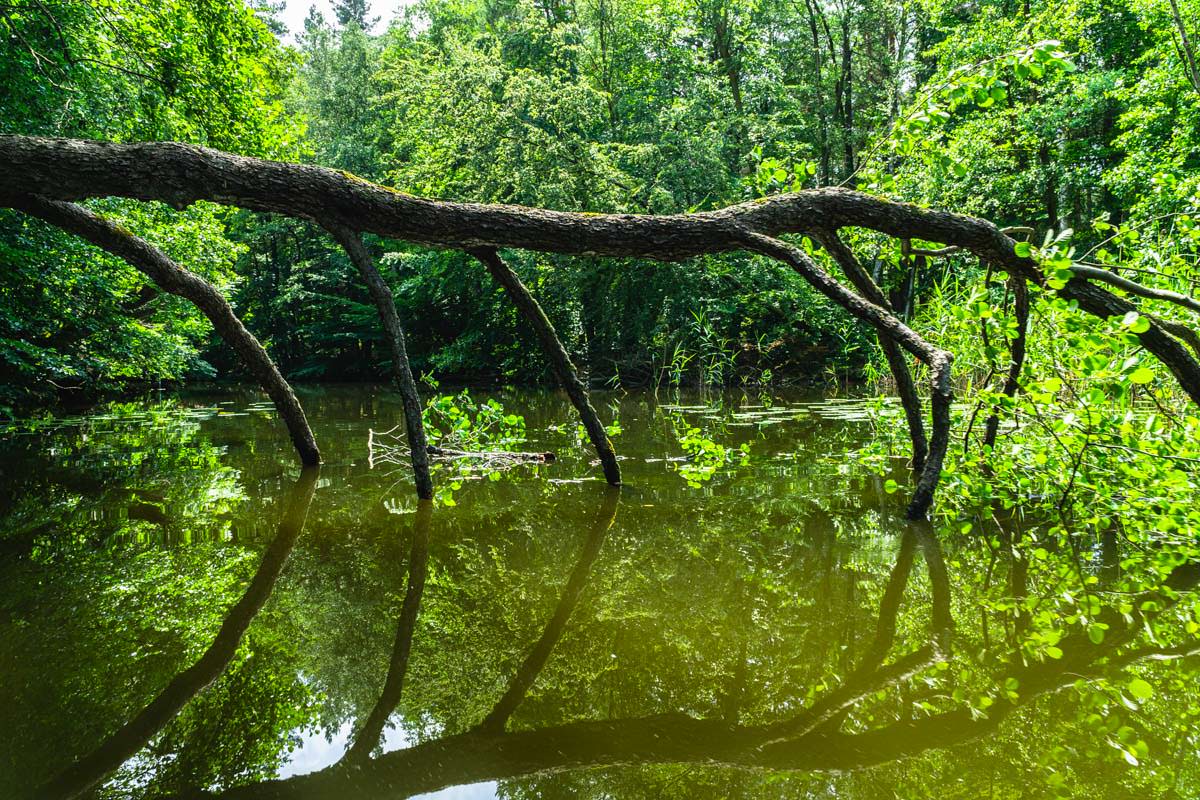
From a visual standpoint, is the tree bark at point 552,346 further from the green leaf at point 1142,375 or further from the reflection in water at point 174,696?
the green leaf at point 1142,375

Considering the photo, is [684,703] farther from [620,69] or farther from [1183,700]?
[620,69]

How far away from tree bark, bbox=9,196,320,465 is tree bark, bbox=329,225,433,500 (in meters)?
1.45

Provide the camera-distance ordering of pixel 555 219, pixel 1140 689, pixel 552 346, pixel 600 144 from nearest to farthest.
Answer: pixel 1140 689 < pixel 555 219 < pixel 552 346 < pixel 600 144

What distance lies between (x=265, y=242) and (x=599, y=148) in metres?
15.3

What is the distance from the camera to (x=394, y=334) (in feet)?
12.3

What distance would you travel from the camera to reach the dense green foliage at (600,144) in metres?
8.07

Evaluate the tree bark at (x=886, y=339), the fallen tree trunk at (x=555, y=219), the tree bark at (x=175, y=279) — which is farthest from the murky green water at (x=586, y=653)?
the tree bark at (x=175, y=279)

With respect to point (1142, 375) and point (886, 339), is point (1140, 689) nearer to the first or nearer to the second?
point (1142, 375)

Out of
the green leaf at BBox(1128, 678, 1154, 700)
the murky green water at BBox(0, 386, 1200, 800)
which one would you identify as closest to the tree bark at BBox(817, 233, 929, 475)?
the murky green water at BBox(0, 386, 1200, 800)

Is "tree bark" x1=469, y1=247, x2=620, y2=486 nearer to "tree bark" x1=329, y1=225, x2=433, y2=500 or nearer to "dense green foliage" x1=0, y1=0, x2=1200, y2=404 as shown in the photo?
"tree bark" x1=329, y1=225, x2=433, y2=500

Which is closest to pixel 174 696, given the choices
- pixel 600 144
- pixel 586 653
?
pixel 586 653

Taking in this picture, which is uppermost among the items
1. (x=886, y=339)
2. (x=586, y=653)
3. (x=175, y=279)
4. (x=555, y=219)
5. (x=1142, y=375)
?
(x=555, y=219)

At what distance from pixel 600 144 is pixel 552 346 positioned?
1523cm

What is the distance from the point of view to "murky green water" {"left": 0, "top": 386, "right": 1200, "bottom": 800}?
1.69 metres
